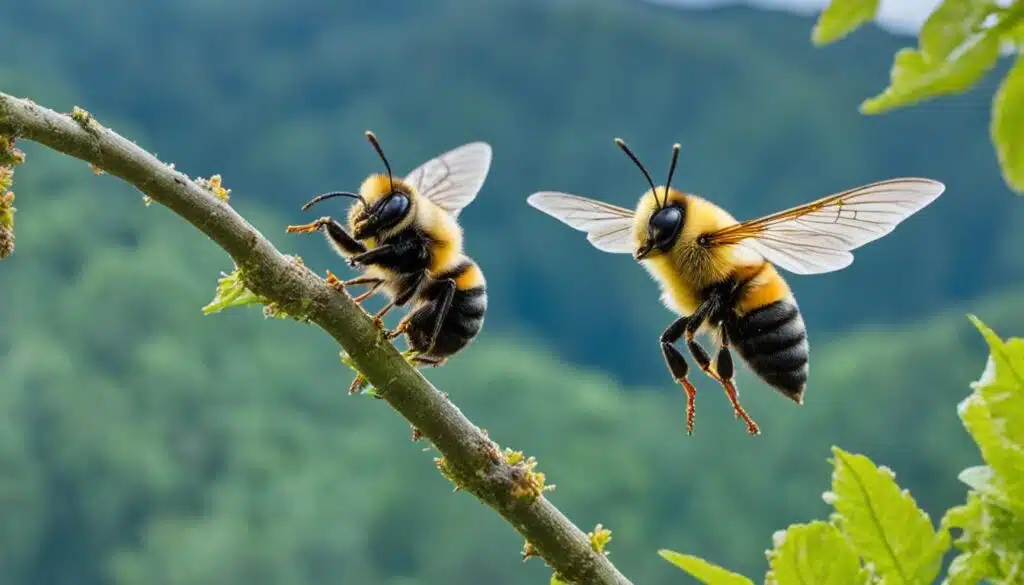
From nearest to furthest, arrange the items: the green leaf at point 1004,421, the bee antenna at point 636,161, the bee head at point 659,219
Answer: the green leaf at point 1004,421, the bee antenna at point 636,161, the bee head at point 659,219

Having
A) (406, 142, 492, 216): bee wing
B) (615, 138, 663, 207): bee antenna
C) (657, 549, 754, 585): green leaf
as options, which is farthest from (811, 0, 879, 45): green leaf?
(406, 142, 492, 216): bee wing

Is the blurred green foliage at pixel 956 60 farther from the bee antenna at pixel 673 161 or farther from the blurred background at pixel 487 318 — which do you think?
the blurred background at pixel 487 318

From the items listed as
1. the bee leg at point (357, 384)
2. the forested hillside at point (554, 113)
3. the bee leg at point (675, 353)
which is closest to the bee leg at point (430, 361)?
the bee leg at point (675, 353)

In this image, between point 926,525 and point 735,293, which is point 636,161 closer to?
point 735,293

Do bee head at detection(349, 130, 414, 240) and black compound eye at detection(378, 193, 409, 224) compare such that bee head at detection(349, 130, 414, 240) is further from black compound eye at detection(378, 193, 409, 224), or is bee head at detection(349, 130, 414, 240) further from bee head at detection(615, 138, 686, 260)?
bee head at detection(615, 138, 686, 260)

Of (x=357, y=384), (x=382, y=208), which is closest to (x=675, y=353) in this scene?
(x=382, y=208)

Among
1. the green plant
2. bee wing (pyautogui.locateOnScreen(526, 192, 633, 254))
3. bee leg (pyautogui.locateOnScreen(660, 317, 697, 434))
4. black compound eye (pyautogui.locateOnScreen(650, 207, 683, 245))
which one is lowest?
the green plant

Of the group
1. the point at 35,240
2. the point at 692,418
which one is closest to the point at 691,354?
the point at 692,418

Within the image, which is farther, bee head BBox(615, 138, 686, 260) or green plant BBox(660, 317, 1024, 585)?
bee head BBox(615, 138, 686, 260)
